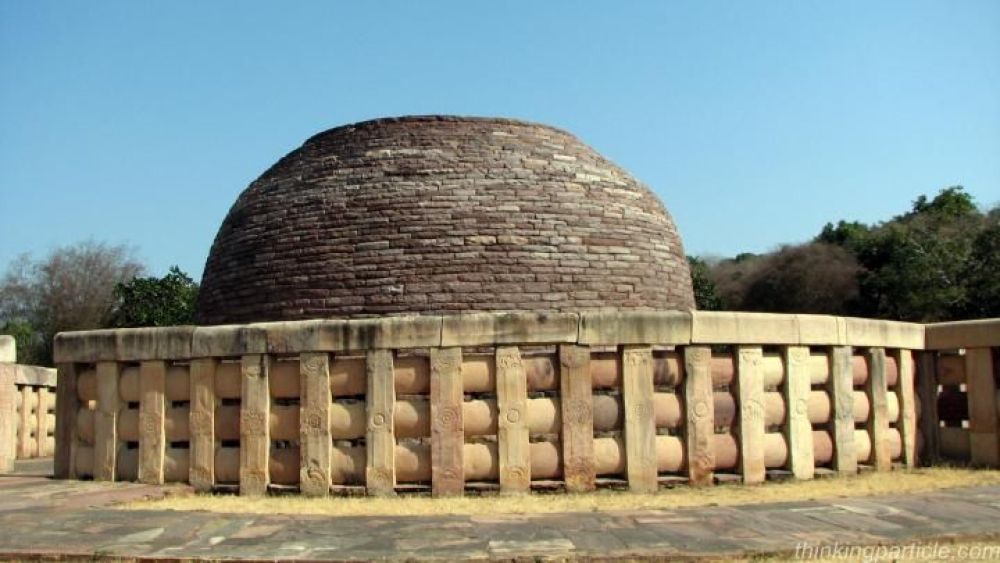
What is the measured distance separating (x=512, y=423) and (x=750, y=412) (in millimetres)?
1865

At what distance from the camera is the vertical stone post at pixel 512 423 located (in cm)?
624

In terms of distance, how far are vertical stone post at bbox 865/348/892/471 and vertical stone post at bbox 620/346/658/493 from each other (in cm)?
234

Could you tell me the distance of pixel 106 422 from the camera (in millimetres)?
7066

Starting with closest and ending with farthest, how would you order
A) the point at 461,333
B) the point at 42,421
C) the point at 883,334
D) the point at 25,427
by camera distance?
1. the point at 461,333
2. the point at 883,334
3. the point at 25,427
4. the point at 42,421

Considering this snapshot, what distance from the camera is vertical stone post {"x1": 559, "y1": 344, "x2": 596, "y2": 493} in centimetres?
630

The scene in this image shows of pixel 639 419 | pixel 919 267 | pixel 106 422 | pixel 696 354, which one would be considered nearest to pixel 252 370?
pixel 106 422

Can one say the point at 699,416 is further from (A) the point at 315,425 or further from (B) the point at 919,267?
(B) the point at 919,267

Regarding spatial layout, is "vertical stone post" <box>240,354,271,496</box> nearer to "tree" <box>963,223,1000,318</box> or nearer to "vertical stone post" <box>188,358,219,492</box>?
"vertical stone post" <box>188,358,219,492</box>

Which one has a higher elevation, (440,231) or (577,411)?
(440,231)

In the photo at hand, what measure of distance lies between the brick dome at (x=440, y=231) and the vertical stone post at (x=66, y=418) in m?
3.35

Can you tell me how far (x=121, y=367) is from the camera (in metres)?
7.16

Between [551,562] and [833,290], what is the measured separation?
3371 cm

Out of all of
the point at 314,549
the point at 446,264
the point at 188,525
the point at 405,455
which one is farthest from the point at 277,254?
the point at 314,549

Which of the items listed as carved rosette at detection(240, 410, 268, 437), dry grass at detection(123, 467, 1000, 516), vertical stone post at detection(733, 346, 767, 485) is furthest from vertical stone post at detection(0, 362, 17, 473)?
vertical stone post at detection(733, 346, 767, 485)
